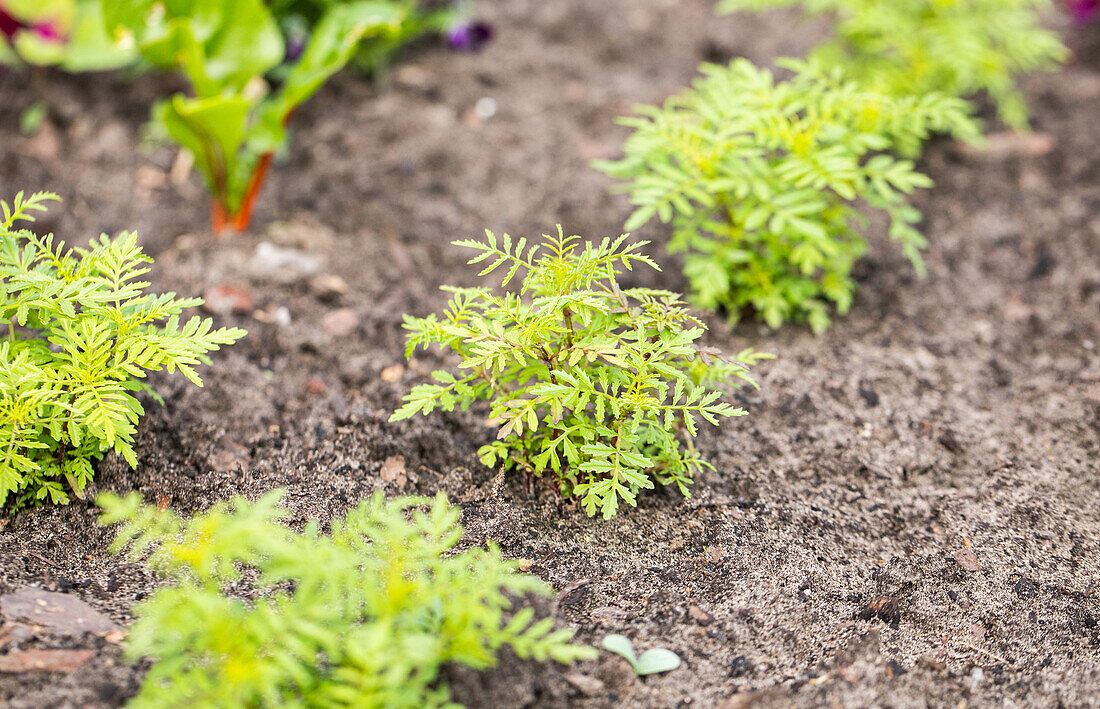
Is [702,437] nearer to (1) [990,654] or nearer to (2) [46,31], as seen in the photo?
(1) [990,654]

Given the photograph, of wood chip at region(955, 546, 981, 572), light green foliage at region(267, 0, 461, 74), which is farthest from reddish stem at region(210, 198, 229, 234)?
wood chip at region(955, 546, 981, 572)

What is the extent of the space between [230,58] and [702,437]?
6.61 ft

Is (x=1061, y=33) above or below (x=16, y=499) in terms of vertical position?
above

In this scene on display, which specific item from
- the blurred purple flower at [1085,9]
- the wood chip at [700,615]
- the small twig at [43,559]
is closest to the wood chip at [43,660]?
the small twig at [43,559]

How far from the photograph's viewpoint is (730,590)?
1691 millimetres

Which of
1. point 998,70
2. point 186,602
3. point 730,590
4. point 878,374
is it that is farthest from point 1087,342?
point 186,602

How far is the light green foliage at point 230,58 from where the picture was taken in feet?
8.23

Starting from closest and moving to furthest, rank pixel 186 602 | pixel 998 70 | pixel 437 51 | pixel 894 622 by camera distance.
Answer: pixel 186 602 < pixel 894 622 < pixel 998 70 < pixel 437 51

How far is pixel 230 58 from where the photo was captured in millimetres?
2691

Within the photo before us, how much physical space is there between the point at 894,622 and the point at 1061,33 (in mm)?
3491

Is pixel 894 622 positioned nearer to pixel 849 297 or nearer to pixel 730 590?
pixel 730 590

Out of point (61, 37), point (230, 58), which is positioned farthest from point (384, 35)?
point (61, 37)

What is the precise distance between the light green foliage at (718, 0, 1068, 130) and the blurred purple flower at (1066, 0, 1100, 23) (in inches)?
26.9

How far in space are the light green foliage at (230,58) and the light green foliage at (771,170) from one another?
1.12m
